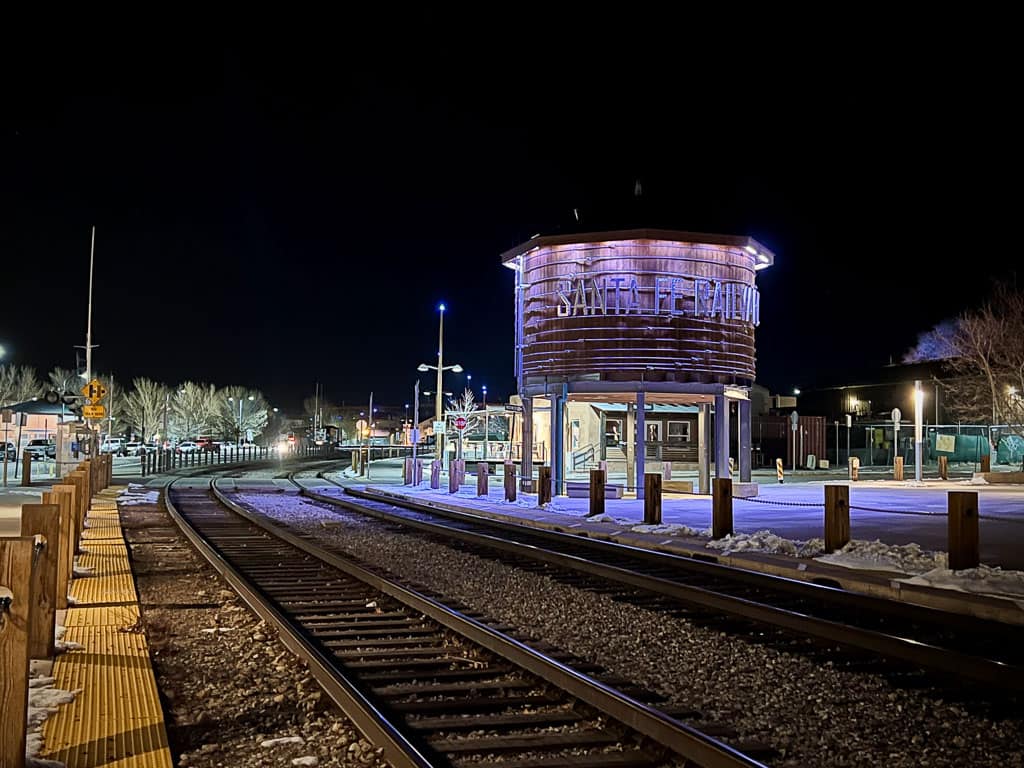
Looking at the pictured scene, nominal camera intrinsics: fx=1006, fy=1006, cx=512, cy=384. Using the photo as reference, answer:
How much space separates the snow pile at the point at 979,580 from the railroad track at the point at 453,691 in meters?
5.28

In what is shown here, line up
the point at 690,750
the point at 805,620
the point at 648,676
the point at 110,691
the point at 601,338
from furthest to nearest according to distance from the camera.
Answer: the point at 601,338, the point at 805,620, the point at 648,676, the point at 110,691, the point at 690,750

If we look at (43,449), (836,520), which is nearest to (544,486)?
(836,520)

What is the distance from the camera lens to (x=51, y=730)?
5.53 meters

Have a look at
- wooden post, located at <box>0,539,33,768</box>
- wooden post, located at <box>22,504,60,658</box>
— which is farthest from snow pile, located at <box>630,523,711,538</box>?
wooden post, located at <box>0,539,33,768</box>

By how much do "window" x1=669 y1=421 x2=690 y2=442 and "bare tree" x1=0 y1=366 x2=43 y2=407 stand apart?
88386 mm

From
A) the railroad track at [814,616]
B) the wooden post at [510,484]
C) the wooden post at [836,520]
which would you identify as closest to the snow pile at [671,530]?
the railroad track at [814,616]

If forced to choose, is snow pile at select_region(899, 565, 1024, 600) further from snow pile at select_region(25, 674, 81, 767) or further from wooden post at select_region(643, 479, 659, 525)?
snow pile at select_region(25, 674, 81, 767)

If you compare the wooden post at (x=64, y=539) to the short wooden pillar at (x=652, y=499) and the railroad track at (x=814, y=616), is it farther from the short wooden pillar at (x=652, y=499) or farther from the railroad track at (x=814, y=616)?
the short wooden pillar at (x=652, y=499)

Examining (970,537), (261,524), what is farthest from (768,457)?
(970,537)

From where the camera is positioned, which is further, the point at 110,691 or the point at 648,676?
the point at 648,676

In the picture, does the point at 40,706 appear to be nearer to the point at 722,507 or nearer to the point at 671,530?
the point at 722,507

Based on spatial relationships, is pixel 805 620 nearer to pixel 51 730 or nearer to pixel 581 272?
pixel 51 730

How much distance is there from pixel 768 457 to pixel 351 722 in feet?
195

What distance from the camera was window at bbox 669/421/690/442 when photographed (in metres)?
54.0
